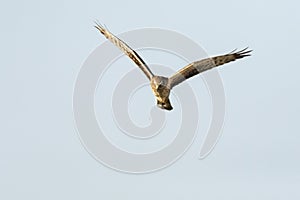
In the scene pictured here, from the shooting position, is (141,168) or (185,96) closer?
(185,96)

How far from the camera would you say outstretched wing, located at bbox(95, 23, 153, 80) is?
1478 cm

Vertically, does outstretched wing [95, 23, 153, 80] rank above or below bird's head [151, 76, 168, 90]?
above

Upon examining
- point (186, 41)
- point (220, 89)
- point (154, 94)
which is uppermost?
point (186, 41)

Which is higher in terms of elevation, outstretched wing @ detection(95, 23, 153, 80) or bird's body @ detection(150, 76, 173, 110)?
outstretched wing @ detection(95, 23, 153, 80)

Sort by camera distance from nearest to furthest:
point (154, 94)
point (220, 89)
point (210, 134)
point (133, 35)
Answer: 1. point (154, 94)
2. point (220, 89)
3. point (133, 35)
4. point (210, 134)

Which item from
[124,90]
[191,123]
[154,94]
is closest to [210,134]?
[191,123]

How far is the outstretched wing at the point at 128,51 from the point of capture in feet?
48.5

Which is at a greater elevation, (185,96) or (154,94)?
(185,96)

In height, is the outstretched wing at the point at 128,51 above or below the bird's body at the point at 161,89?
above

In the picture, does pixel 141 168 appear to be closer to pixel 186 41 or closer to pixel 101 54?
pixel 101 54

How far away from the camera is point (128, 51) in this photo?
50.4 feet

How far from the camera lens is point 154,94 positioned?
14.5 meters

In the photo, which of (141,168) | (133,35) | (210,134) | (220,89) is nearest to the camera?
(220,89)

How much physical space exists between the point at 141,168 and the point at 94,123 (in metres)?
2.15
